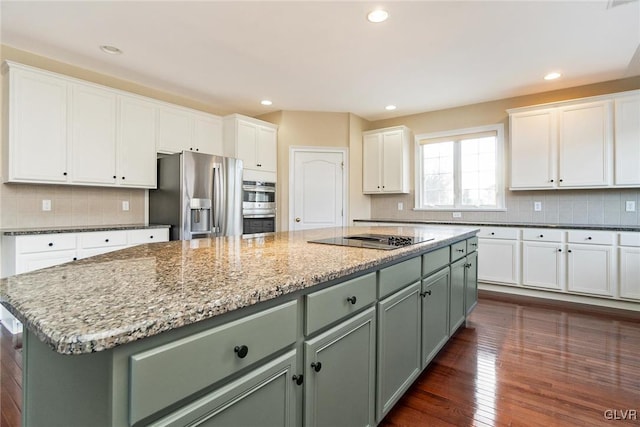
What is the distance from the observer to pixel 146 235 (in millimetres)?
3457

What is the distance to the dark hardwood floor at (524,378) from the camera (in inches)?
67.7

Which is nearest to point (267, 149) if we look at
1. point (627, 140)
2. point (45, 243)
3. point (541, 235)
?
point (45, 243)

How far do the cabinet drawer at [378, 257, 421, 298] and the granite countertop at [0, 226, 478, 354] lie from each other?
0.08m

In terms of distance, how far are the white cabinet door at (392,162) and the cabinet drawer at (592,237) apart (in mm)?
2214

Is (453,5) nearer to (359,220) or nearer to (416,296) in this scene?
(416,296)

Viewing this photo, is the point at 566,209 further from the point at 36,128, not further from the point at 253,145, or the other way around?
the point at 36,128

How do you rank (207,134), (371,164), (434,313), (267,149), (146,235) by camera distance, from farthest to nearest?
Answer: (371,164)
(267,149)
(207,134)
(146,235)
(434,313)

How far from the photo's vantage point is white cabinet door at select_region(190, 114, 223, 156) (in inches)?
166

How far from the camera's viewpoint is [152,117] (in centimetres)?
374

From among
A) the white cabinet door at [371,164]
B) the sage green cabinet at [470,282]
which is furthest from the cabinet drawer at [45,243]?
the white cabinet door at [371,164]

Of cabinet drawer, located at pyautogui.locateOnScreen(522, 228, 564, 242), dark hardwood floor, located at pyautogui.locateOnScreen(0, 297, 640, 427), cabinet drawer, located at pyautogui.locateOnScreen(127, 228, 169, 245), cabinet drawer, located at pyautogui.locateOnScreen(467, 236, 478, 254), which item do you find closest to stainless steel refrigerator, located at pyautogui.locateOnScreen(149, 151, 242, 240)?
cabinet drawer, located at pyautogui.locateOnScreen(127, 228, 169, 245)

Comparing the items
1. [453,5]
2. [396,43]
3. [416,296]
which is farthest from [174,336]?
[396,43]

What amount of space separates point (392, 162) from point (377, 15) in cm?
279

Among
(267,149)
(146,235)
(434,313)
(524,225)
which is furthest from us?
(267,149)
